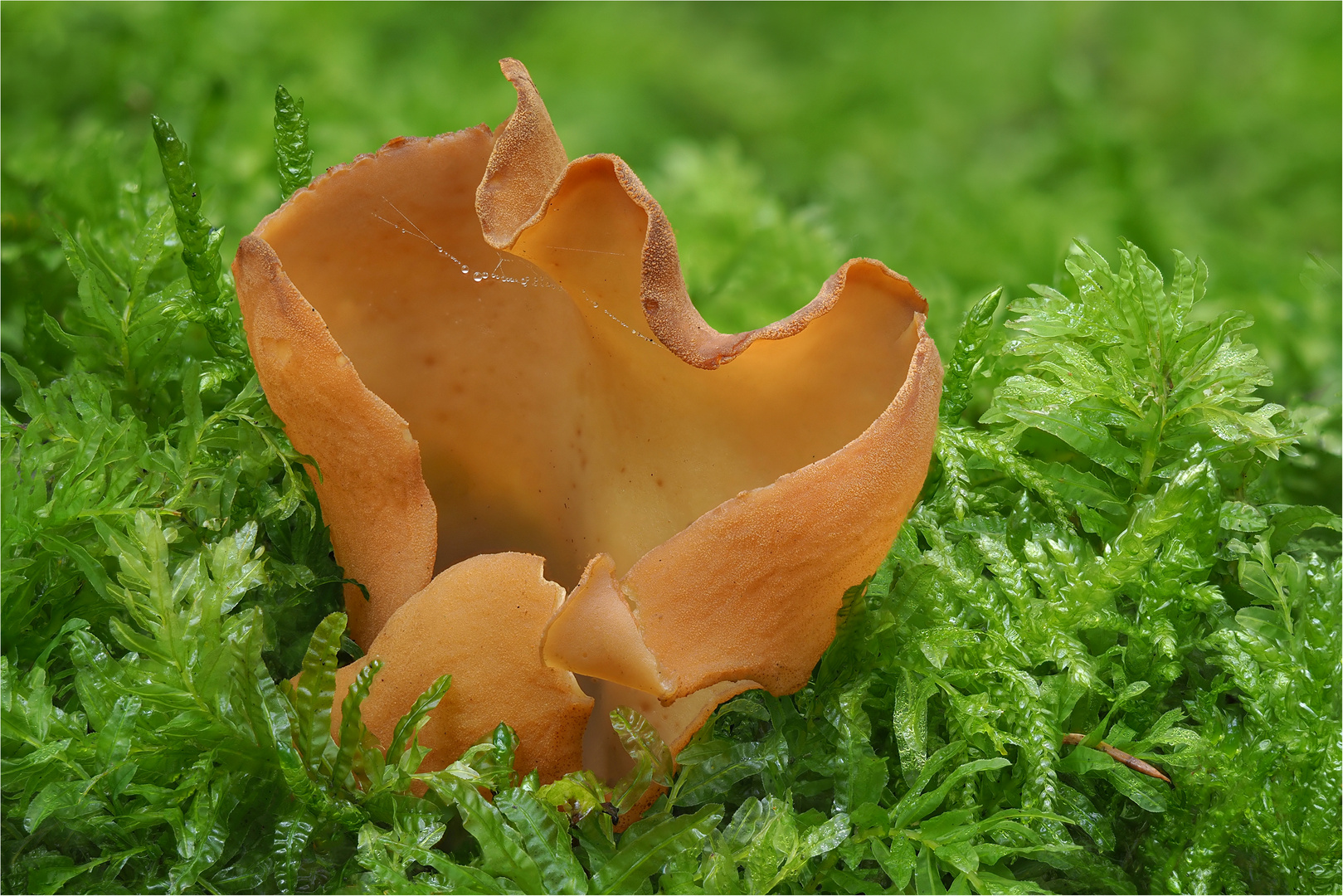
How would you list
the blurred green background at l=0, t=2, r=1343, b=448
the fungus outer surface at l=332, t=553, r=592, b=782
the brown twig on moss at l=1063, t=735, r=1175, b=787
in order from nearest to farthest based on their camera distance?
the fungus outer surface at l=332, t=553, r=592, b=782 → the brown twig on moss at l=1063, t=735, r=1175, b=787 → the blurred green background at l=0, t=2, r=1343, b=448

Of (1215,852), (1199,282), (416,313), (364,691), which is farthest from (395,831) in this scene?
(1199,282)

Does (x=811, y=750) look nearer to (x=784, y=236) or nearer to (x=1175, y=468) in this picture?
(x=1175, y=468)

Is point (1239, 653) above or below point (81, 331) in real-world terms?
below

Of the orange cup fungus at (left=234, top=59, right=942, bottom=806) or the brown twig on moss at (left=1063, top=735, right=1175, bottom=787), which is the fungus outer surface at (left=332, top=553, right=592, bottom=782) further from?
the brown twig on moss at (left=1063, top=735, right=1175, bottom=787)

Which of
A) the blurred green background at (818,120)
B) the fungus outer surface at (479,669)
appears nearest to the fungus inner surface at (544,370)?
the fungus outer surface at (479,669)

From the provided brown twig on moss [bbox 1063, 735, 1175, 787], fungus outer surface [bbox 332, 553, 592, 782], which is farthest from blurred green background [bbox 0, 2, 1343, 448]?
fungus outer surface [bbox 332, 553, 592, 782]

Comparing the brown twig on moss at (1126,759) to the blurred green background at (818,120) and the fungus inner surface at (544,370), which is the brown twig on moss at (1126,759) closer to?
the fungus inner surface at (544,370)
